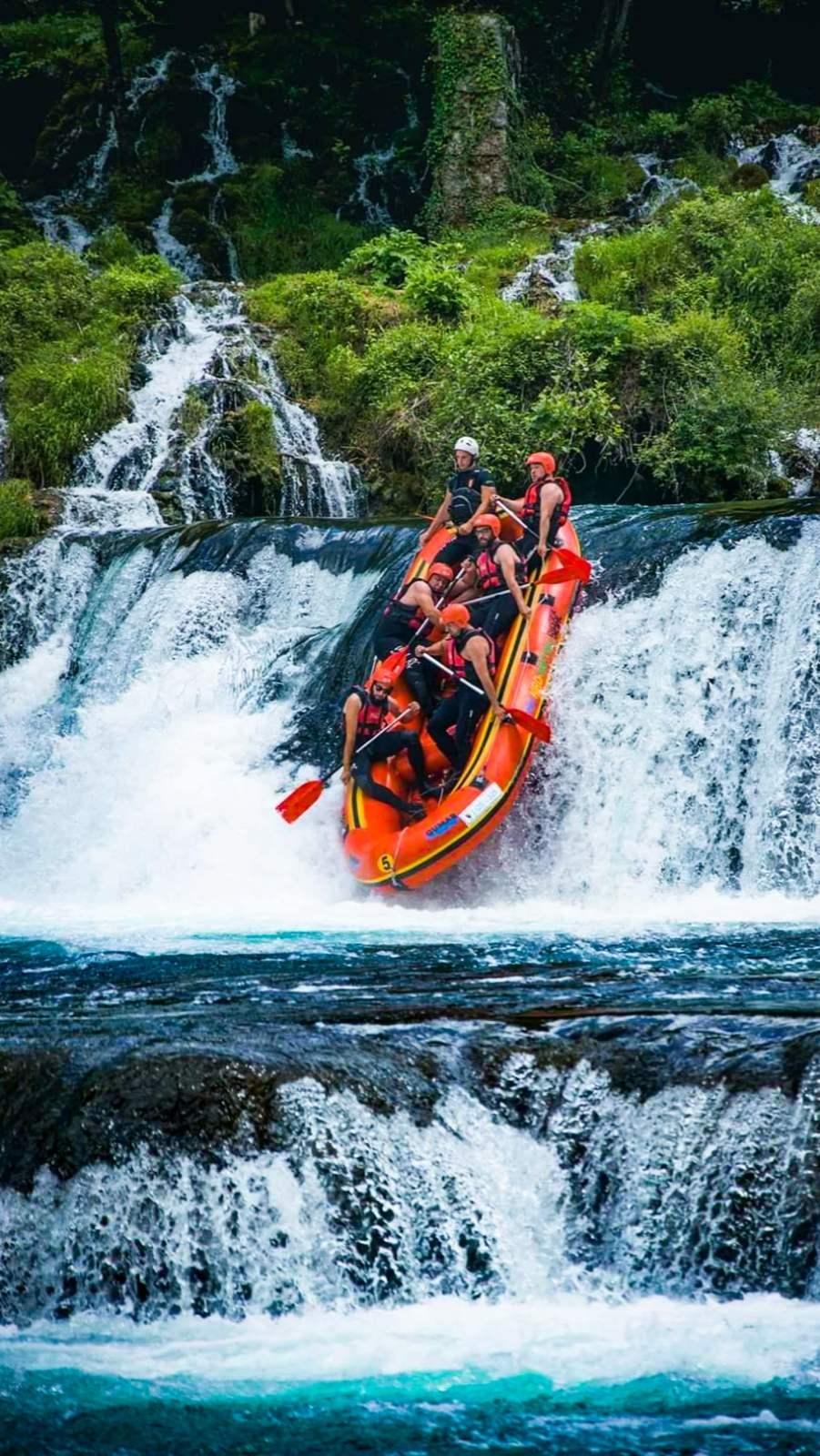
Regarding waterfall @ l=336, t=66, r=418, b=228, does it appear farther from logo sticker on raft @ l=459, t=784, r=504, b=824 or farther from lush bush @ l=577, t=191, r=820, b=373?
logo sticker on raft @ l=459, t=784, r=504, b=824

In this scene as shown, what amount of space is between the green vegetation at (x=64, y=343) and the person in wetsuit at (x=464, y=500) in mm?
5631

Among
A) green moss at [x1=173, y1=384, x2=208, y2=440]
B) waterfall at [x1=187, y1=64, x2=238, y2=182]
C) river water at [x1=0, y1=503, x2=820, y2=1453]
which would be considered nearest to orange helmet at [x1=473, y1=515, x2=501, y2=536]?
river water at [x1=0, y1=503, x2=820, y2=1453]

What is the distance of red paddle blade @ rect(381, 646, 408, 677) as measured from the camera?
34.2ft

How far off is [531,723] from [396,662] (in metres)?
1.15

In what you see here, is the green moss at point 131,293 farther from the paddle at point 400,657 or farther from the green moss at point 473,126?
the paddle at point 400,657

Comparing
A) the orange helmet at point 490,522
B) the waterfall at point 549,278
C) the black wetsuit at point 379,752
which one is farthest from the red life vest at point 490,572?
the waterfall at point 549,278

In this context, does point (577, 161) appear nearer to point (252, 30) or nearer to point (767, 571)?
point (252, 30)

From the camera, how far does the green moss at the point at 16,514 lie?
45.8ft

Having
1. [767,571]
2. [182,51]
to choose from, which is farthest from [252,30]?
[767,571]

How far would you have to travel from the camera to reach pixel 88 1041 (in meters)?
5.71

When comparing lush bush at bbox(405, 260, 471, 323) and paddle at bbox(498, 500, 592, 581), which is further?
lush bush at bbox(405, 260, 471, 323)

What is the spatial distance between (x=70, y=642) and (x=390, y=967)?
656 centimetres

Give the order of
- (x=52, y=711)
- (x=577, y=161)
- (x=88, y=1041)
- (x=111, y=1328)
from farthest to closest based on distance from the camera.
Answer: (x=577, y=161)
(x=52, y=711)
(x=88, y=1041)
(x=111, y=1328)

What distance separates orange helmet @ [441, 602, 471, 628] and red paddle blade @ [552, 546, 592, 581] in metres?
0.97
